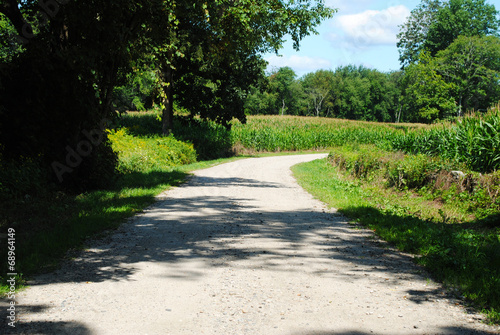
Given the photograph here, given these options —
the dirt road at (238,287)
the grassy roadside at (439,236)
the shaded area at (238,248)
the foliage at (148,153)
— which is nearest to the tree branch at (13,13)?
the foliage at (148,153)

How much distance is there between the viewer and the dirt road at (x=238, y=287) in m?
3.65

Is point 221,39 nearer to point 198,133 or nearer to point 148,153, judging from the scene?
point 148,153

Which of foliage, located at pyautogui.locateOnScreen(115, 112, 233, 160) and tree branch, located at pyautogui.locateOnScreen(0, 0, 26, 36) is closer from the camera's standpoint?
tree branch, located at pyautogui.locateOnScreen(0, 0, 26, 36)

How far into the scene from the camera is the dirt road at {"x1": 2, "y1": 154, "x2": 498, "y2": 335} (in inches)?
144

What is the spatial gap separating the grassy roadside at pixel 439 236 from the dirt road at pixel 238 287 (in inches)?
12.6

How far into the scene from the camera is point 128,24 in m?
11.3

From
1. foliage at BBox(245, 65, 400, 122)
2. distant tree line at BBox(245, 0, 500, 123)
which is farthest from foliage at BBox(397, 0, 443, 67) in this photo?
foliage at BBox(245, 65, 400, 122)

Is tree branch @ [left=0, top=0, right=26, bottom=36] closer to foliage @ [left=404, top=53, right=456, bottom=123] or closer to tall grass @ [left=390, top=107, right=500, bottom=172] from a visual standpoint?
tall grass @ [left=390, top=107, right=500, bottom=172]

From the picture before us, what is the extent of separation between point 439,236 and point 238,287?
420cm

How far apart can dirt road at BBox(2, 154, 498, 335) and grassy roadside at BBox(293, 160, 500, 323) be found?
1.05ft

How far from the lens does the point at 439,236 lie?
686cm

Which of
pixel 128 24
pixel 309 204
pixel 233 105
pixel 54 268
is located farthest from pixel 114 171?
pixel 233 105

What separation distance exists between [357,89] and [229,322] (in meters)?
122

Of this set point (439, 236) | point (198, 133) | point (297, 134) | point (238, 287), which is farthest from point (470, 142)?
point (297, 134)
